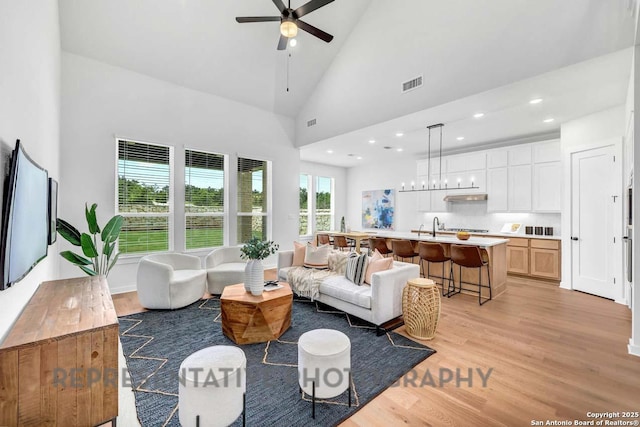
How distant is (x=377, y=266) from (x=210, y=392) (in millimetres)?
2332

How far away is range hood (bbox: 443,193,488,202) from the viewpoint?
249 inches

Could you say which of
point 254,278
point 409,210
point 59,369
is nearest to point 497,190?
point 409,210

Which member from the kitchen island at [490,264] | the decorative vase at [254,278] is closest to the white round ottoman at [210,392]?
the decorative vase at [254,278]

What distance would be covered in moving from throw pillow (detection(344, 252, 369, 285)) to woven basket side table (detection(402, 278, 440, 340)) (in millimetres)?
618

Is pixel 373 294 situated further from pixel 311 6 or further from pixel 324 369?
pixel 311 6

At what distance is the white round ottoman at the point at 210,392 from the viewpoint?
59.6 inches

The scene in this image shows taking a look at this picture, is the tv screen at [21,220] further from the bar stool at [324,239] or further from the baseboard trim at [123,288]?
the bar stool at [324,239]

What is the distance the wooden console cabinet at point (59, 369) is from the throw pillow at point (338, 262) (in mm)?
2809

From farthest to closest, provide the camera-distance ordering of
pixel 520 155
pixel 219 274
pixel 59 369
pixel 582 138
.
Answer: pixel 520 155 < pixel 582 138 < pixel 219 274 < pixel 59 369

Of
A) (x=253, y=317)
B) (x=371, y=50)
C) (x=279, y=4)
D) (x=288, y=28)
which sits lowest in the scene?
(x=253, y=317)

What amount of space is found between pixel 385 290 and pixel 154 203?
13.5 ft

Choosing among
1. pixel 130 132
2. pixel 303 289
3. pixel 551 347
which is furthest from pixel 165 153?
pixel 551 347

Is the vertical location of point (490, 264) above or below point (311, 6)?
below

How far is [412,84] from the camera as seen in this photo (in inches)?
172
